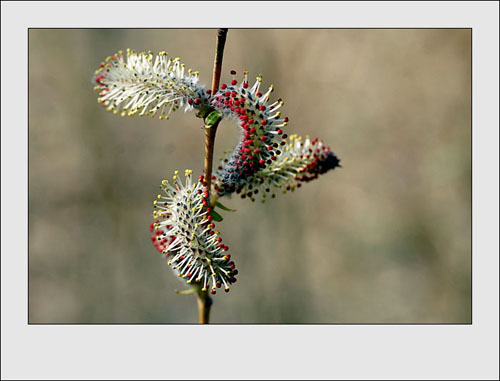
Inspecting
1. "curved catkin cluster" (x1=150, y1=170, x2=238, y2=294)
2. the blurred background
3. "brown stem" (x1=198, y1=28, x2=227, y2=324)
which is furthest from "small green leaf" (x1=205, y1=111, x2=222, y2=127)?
the blurred background

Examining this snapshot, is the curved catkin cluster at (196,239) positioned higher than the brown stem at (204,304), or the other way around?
the curved catkin cluster at (196,239)

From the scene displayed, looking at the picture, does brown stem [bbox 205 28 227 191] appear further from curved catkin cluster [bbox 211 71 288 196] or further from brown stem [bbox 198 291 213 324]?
brown stem [bbox 198 291 213 324]

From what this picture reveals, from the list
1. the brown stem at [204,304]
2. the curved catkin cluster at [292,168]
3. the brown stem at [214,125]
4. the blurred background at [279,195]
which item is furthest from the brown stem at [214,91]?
the blurred background at [279,195]

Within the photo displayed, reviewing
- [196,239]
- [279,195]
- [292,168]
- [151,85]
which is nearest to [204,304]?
[196,239]

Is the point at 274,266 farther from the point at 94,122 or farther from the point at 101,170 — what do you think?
the point at 94,122

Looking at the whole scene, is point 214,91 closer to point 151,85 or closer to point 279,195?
point 151,85

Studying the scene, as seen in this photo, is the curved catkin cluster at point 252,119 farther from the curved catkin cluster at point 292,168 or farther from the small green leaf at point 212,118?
the curved catkin cluster at point 292,168
